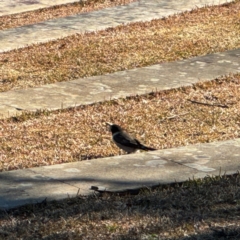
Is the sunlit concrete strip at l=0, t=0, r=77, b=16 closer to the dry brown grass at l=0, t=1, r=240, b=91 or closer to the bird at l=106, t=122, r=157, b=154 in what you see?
the dry brown grass at l=0, t=1, r=240, b=91

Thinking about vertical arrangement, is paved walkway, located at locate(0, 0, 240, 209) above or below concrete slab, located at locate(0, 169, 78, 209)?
below

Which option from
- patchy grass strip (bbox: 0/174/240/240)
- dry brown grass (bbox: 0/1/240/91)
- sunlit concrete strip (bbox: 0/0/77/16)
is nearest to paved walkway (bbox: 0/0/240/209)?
patchy grass strip (bbox: 0/174/240/240)

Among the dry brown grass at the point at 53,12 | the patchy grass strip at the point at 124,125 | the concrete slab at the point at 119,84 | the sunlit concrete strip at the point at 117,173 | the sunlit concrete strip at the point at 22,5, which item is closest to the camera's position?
the sunlit concrete strip at the point at 117,173

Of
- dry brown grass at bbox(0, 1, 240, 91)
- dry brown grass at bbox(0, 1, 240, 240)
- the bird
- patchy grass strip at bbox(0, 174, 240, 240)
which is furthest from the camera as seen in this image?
dry brown grass at bbox(0, 1, 240, 91)

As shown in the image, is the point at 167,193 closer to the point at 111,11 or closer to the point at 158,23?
the point at 158,23

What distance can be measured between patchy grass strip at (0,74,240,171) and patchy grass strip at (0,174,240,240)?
4.28 feet

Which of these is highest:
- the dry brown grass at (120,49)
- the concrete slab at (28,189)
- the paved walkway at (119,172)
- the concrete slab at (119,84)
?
the concrete slab at (28,189)

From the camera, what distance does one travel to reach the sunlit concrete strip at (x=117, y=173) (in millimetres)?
5543

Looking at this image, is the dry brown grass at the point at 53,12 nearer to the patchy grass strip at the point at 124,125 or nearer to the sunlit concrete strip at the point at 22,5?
the sunlit concrete strip at the point at 22,5

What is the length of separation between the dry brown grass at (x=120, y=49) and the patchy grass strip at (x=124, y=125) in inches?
51.7

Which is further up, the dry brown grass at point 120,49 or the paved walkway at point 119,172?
the paved walkway at point 119,172

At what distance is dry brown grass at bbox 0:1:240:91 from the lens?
9.89m

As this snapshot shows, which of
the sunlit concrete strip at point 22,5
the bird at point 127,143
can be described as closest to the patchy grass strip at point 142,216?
the bird at point 127,143

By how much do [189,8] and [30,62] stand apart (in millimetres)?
3538
